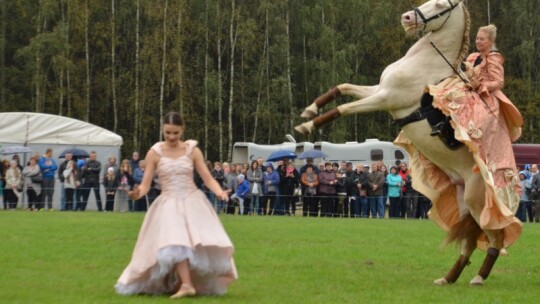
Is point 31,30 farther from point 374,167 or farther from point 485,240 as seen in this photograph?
point 485,240

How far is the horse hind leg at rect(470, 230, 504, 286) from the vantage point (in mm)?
12344

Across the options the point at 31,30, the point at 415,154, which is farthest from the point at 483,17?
the point at 415,154

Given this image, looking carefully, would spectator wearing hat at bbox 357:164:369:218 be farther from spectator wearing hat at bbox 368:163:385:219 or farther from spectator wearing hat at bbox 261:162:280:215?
spectator wearing hat at bbox 261:162:280:215

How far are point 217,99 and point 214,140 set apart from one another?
248cm

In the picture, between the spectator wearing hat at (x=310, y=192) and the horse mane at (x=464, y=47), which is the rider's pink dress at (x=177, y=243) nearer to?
the horse mane at (x=464, y=47)

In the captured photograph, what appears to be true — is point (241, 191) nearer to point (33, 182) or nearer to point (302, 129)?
point (33, 182)

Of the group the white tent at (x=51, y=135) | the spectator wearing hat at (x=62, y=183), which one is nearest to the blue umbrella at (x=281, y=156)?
the white tent at (x=51, y=135)

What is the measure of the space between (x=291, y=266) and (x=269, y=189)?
18.1 metres

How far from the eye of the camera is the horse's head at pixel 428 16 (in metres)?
12.4

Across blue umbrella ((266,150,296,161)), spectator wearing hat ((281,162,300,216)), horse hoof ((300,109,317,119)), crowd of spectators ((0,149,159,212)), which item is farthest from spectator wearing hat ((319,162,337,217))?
horse hoof ((300,109,317,119))

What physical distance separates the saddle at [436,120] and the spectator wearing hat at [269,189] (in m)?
19.3

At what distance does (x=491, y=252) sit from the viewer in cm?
1243

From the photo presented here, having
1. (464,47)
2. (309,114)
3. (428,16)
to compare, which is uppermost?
(428,16)

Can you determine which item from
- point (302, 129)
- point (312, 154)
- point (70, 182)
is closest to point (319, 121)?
point (302, 129)
